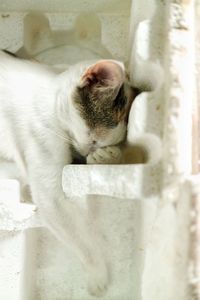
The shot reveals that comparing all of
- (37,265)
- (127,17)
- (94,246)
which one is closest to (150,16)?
(127,17)

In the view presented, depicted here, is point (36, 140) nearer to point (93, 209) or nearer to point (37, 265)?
point (93, 209)

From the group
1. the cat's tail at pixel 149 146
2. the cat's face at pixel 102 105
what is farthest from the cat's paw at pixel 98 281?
the cat's tail at pixel 149 146

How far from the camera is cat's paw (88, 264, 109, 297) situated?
1.23 m

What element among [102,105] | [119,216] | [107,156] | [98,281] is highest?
[102,105]

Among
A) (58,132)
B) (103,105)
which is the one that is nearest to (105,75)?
(103,105)

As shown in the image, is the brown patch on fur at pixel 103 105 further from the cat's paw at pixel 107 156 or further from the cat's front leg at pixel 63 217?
the cat's front leg at pixel 63 217

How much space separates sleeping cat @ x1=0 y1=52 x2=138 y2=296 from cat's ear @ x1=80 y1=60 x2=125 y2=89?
0.13ft

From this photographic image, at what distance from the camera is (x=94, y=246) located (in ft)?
4.01

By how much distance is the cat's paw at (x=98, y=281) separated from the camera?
4.05ft

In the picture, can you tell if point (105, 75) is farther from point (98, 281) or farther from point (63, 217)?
point (98, 281)

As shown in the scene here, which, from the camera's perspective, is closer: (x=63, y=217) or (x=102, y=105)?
(x=102, y=105)

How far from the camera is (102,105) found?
971 millimetres

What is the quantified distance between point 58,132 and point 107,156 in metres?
0.17

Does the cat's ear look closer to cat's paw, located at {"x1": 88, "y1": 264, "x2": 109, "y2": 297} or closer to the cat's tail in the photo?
the cat's tail
